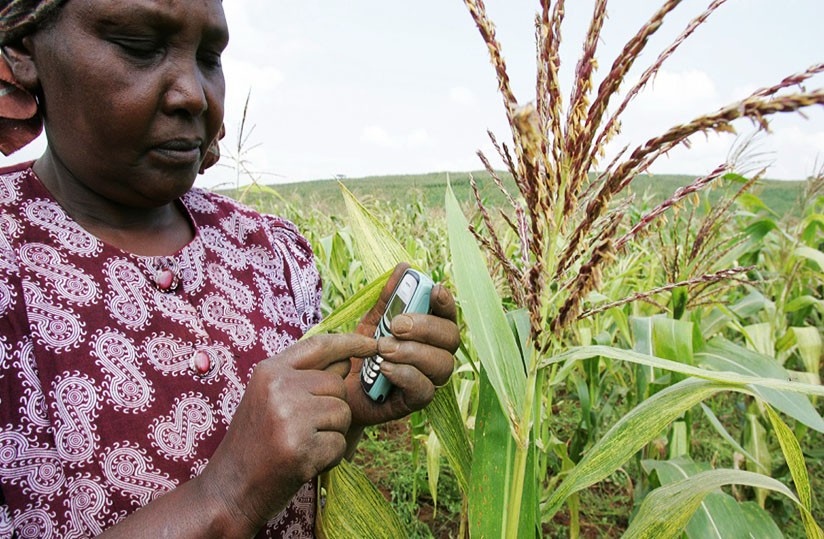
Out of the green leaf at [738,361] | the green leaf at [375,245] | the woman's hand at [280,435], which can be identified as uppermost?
the green leaf at [375,245]

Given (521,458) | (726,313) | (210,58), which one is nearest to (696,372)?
(521,458)

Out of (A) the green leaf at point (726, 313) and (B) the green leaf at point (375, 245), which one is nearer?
(B) the green leaf at point (375, 245)

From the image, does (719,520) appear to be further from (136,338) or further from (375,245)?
(136,338)

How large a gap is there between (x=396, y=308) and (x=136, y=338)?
0.47m

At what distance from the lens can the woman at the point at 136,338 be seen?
0.78m

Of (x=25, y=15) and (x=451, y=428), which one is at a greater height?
(x=25, y=15)

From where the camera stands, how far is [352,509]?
3.32ft

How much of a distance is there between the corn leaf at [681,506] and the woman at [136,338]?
0.41 meters

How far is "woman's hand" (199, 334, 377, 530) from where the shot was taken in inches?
29.3

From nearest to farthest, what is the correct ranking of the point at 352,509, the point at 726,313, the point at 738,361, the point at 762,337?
the point at 352,509
the point at 738,361
the point at 726,313
the point at 762,337

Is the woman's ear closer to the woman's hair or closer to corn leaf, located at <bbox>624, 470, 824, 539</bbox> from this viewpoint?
the woman's hair

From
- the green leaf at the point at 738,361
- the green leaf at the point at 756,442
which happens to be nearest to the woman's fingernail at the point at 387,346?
the green leaf at the point at 738,361

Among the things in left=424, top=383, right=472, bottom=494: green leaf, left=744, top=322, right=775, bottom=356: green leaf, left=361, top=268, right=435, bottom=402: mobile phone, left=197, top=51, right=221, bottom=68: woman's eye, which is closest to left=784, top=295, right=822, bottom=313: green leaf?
→ left=744, top=322, right=775, bottom=356: green leaf

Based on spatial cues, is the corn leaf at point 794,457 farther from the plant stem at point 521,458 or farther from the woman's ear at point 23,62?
the woman's ear at point 23,62
